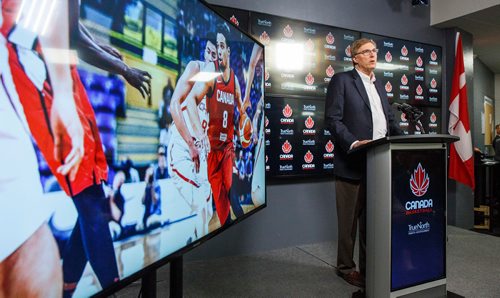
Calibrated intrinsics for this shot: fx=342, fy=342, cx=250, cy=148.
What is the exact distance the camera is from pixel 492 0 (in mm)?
3293

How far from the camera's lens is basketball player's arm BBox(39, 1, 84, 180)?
1.93 feet

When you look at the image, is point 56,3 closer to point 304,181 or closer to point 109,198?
point 109,198

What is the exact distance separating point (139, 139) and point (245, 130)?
78 cm

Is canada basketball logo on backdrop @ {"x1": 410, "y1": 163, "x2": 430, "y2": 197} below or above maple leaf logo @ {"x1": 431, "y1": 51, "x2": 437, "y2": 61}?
below

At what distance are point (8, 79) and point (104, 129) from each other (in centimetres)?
21

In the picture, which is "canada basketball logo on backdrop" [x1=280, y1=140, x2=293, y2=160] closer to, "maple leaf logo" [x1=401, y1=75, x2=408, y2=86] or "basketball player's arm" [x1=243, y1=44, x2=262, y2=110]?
"basketball player's arm" [x1=243, y1=44, x2=262, y2=110]

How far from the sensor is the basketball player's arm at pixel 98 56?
2.08 feet

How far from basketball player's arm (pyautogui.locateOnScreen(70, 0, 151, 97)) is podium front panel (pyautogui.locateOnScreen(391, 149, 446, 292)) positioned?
1.27 metres

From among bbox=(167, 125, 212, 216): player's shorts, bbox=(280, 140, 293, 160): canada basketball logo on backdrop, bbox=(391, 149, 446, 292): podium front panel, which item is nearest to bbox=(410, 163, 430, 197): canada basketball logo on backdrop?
bbox=(391, 149, 446, 292): podium front panel

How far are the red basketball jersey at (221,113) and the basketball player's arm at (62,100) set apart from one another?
599 millimetres

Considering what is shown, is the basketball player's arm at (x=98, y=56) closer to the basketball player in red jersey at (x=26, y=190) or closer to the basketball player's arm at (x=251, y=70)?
the basketball player in red jersey at (x=26, y=190)

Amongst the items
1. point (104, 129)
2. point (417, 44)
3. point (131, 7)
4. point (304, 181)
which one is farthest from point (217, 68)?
point (417, 44)

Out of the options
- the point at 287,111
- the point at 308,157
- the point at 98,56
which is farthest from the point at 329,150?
the point at 98,56

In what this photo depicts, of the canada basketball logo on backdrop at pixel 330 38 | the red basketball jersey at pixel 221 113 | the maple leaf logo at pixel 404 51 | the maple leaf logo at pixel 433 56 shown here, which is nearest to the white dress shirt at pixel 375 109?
the canada basketball logo on backdrop at pixel 330 38
